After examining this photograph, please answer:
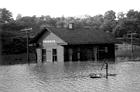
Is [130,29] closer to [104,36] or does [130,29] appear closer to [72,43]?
[104,36]

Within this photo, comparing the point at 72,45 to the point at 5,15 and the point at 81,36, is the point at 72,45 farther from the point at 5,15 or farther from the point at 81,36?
the point at 5,15

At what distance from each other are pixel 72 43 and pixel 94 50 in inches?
189

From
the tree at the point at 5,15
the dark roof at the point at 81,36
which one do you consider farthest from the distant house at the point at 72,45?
the tree at the point at 5,15

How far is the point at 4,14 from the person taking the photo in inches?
3775

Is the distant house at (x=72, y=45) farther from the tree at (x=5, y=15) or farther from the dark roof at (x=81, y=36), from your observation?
the tree at (x=5, y=15)

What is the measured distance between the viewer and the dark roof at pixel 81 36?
4233 cm

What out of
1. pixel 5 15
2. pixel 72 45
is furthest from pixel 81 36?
pixel 5 15

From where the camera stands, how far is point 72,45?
1660 inches

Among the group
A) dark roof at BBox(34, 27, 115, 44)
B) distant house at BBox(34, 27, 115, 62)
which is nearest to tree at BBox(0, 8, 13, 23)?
distant house at BBox(34, 27, 115, 62)

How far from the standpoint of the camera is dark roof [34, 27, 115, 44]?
139 ft

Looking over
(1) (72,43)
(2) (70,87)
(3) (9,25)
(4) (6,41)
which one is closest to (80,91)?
(2) (70,87)

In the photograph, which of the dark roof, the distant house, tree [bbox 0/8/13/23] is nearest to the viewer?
the distant house

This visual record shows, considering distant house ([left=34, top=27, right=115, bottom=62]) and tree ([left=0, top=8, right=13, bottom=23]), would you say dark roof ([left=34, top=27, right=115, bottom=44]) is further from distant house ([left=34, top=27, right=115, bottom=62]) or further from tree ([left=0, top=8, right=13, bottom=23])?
tree ([left=0, top=8, right=13, bottom=23])

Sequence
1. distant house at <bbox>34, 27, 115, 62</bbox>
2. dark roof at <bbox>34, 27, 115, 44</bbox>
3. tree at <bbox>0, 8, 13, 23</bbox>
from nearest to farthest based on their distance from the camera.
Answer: distant house at <bbox>34, 27, 115, 62</bbox> < dark roof at <bbox>34, 27, 115, 44</bbox> < tree at <bbox>0, 8, 13, 23</bbox>
